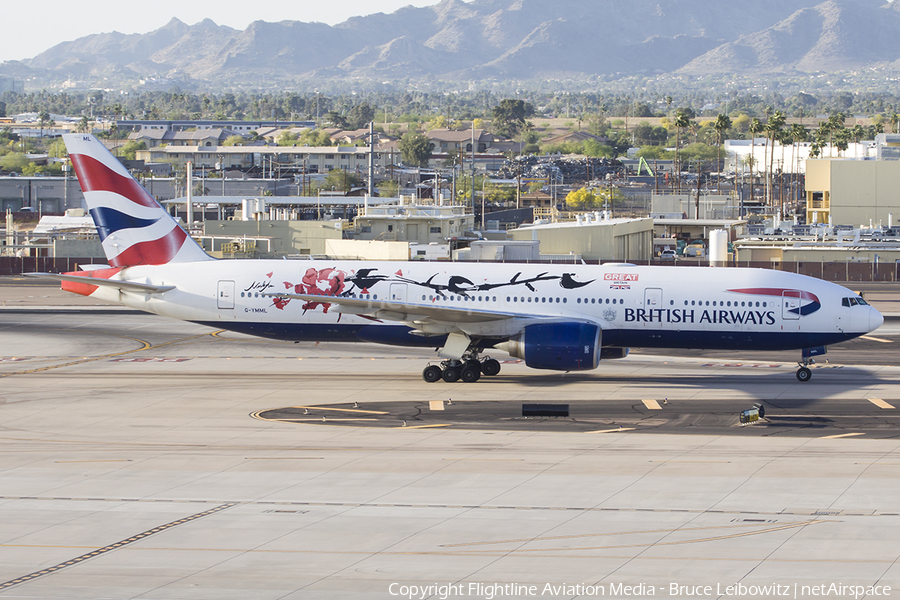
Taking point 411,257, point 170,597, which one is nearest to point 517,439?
point 170,597

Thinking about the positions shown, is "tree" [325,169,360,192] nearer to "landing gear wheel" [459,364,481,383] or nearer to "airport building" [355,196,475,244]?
"airport building" [355,196,475,244]

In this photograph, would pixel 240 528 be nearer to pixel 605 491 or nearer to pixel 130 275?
pixel 605 491

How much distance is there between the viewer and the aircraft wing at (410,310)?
39250 millimetres

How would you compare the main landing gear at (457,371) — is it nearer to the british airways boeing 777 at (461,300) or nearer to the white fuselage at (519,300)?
the british airways boeing 777 at (461,300)

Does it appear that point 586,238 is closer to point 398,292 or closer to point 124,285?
point 398,292

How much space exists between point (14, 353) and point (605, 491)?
34604 mm

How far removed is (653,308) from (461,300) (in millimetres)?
7830

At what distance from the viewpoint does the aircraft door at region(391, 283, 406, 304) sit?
41969 millimetres

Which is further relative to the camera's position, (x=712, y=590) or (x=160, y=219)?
(x=160, y=219)

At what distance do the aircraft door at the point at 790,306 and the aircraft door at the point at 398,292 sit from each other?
15.4 metres

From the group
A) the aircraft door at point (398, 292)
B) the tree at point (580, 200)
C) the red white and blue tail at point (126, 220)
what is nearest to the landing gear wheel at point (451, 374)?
the aircraft door at point (398, 292)

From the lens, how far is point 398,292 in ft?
138

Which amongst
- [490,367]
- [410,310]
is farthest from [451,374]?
[410,310]

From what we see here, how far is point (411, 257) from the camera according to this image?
8144 centimetres
